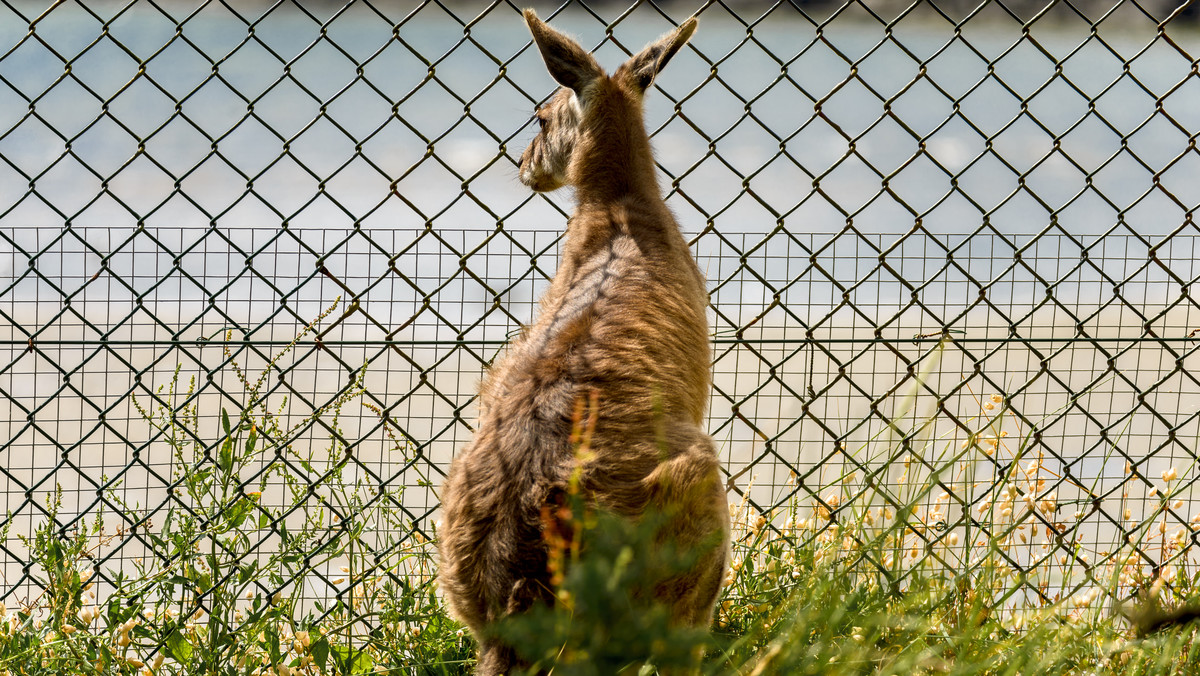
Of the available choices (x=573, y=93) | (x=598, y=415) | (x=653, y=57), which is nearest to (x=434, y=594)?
(x=598, y=415)

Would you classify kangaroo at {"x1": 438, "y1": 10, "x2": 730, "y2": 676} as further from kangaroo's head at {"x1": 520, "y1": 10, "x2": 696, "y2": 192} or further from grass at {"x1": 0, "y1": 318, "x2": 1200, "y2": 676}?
grass at {"x1": 0, "y1": 318, "x2": 1200, "y2": 676}

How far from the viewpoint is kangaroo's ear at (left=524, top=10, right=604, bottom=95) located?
3.43 meters

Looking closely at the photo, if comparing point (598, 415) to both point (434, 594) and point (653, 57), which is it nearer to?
point (434, 594)

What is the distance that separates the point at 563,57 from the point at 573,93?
247 millimetres

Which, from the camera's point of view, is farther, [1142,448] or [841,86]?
[1142,448]

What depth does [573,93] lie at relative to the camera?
12.7 feet

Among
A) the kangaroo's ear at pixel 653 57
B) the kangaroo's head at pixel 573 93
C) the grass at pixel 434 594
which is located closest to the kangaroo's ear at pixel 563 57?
the kangaroo's head at pixel 573 93

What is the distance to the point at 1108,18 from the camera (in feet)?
11.8

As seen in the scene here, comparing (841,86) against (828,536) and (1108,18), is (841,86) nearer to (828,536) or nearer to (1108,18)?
(1108,18)

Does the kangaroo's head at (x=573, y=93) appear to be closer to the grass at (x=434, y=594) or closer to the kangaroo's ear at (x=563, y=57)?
the kangaroo's ear at (x=563, y=57)

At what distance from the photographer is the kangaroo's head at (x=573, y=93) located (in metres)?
3.57

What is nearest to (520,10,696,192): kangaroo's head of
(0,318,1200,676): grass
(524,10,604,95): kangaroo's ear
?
(524,10,604,95): kangaroo's ear

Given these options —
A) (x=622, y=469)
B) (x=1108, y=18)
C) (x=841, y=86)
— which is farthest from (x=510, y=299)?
(x=1108, y=18)

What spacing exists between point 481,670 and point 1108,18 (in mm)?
3106
